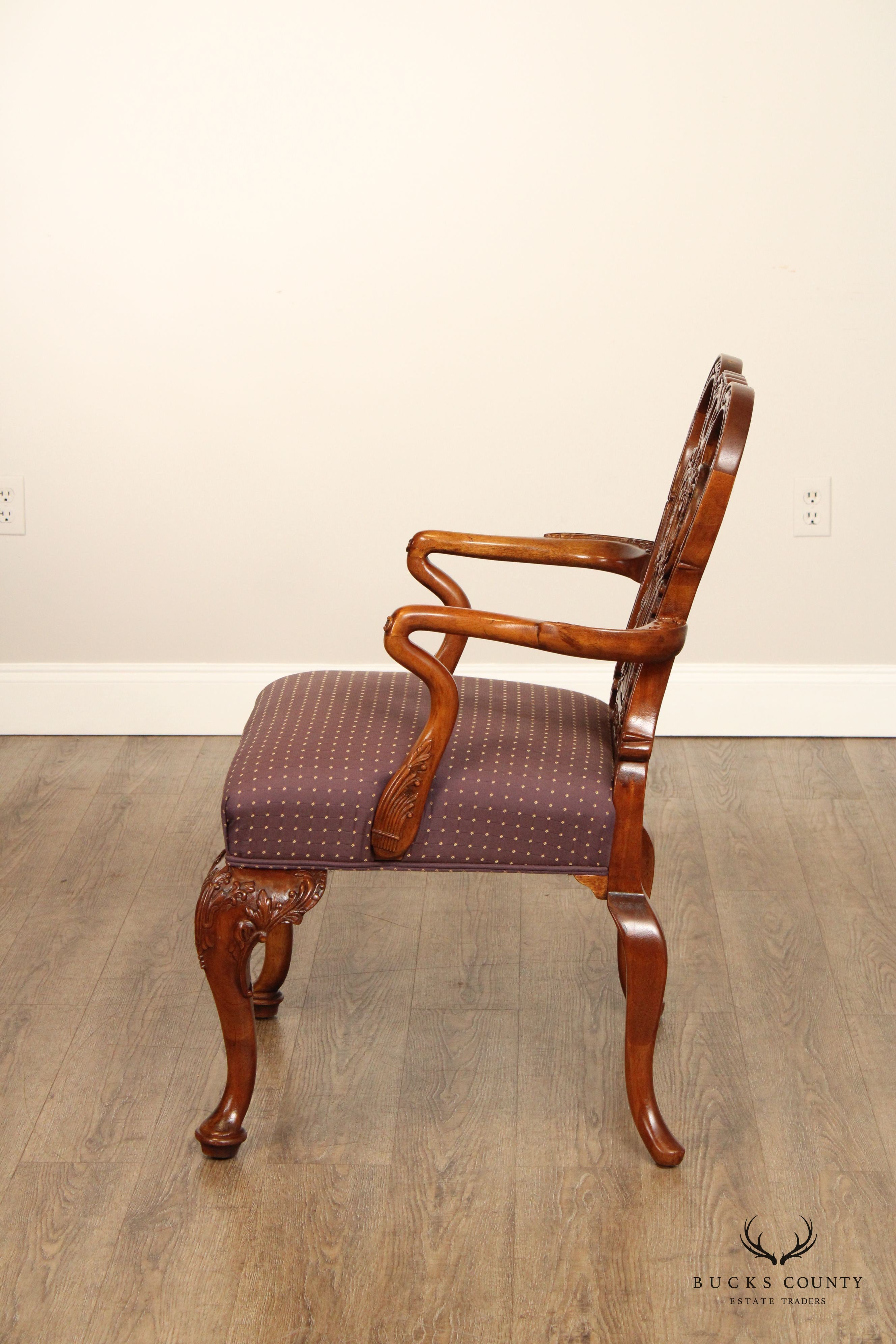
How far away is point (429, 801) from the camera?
1.48m

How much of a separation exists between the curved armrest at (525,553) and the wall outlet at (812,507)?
45.0 inches

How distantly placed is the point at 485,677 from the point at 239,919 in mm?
1537

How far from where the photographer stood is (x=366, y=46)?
2.58 m

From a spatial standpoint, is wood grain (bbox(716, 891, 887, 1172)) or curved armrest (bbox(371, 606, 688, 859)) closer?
curved armrest (bbox(371, 606, 688, 859))

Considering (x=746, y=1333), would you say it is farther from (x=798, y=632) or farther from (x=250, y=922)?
(x=798, y=632)

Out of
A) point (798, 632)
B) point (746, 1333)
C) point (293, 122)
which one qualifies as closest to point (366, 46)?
point (293, 122)

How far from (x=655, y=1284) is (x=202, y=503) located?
6.40 feet

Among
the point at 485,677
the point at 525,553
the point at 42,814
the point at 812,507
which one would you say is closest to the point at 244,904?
the point at 525,553

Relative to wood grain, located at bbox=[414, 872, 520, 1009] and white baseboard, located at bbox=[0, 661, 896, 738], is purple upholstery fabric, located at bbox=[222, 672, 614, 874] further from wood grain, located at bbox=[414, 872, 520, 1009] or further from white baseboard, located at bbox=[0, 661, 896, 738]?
white baseboard, located at bbox=[0, 661, 896, 738]

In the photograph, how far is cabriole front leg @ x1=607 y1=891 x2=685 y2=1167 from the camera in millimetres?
1494

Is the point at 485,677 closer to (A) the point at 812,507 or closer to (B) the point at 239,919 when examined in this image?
(A) the point at 812,507

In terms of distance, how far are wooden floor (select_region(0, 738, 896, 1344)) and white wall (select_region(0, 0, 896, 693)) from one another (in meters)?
0.67

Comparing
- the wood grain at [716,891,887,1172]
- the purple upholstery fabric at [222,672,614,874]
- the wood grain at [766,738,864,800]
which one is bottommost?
the wood grain at [766,738,864,800]

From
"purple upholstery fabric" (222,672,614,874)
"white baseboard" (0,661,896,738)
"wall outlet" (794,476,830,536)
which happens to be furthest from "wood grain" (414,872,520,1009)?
"wall outlet" (794,476,830,536)
